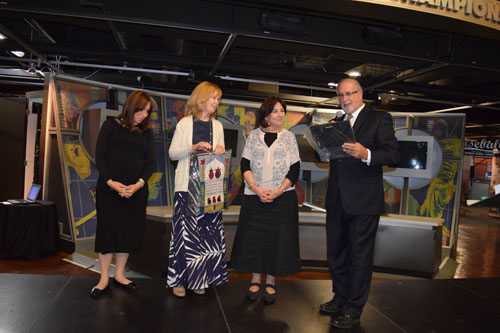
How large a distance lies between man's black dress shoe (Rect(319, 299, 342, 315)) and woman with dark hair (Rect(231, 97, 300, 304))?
1.04ft

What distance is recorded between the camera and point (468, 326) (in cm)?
242

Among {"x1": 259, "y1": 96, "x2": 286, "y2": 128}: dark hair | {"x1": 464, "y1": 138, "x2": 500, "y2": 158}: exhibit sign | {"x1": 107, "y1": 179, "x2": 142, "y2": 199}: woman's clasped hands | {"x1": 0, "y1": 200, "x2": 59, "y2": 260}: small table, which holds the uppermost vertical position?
{"x1": 464, "y1": 138, "x2": 500, "y2": 158}: exhibit sign

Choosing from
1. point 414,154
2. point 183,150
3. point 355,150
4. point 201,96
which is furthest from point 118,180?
point 414,154

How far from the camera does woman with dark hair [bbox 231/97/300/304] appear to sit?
104 inches

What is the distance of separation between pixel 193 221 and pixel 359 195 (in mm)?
1194

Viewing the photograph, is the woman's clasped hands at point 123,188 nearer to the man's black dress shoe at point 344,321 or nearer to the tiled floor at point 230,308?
the tiled floor at point 230,308

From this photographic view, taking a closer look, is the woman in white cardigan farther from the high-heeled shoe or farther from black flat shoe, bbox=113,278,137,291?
black flat shoe, bbox=113,278,137,291

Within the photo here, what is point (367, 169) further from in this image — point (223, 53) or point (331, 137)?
point (223, 53)

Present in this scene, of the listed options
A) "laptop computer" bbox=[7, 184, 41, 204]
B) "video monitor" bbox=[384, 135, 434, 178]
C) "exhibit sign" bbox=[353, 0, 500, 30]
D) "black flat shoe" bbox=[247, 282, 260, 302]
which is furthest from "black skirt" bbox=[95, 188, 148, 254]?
"video monitor" bbox=[384, 135, 434, 178]

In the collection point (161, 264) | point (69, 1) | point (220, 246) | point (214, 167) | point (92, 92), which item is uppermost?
point (69, 1)

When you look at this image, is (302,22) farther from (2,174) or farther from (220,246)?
(2,174)

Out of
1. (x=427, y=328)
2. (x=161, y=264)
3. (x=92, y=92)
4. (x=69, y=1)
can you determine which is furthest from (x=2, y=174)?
(x=427, y=328)

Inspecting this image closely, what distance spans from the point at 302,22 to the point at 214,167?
3.47 metres

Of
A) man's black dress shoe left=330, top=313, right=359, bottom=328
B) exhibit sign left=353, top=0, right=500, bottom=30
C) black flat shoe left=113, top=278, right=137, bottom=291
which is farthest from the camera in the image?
exhibit sign left=353, top=0, right=500, bottom=30
